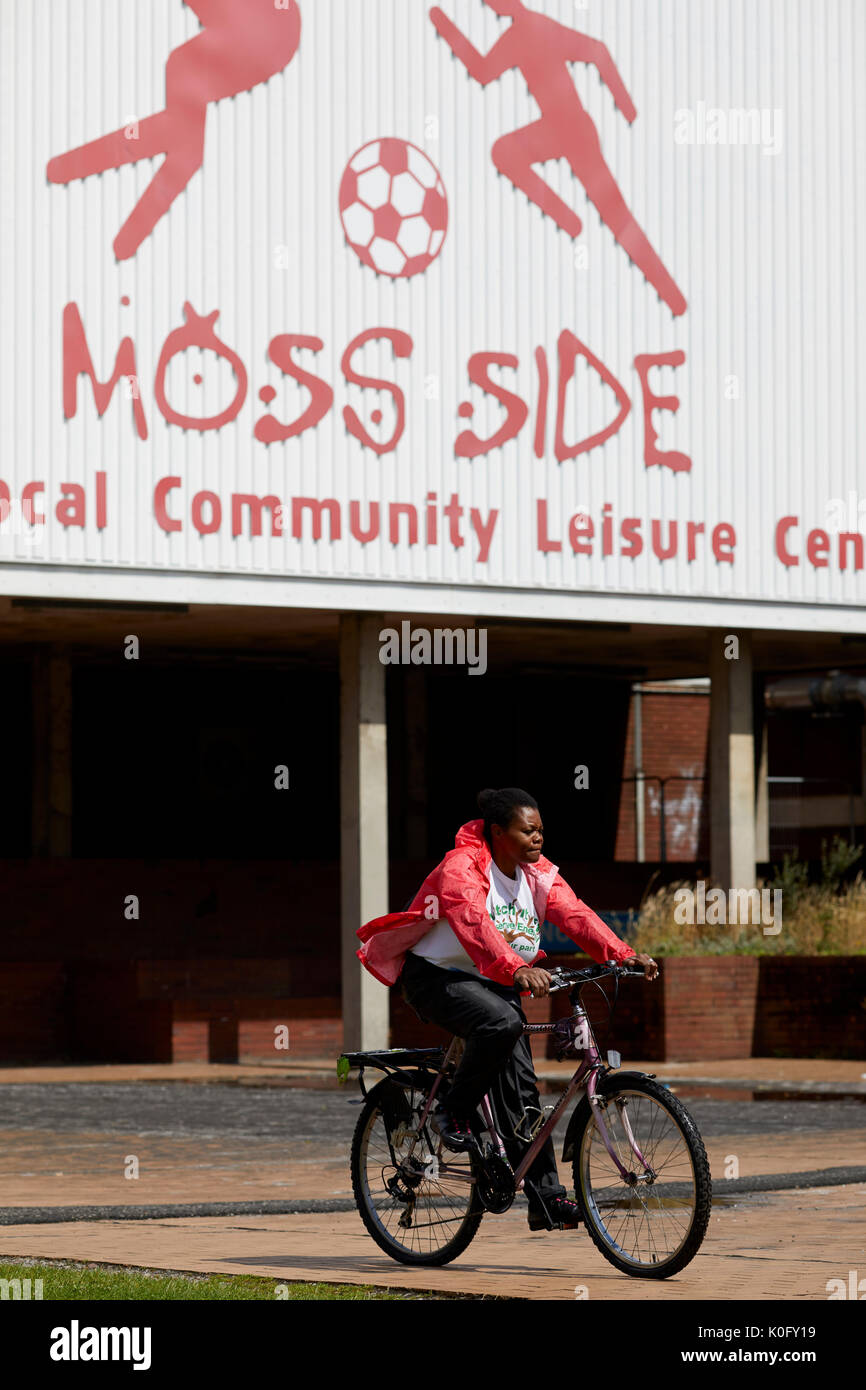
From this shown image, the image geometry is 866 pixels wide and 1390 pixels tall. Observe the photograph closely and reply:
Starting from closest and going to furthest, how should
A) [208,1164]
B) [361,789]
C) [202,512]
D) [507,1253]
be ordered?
[507,1253], [208,1164], [202,512], [361,789]

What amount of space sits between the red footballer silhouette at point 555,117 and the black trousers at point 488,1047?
1852 centimetres

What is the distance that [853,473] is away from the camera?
2856 cm

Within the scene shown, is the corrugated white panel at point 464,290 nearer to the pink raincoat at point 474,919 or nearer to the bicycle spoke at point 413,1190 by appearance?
the bicycle spoke at point 413,1190

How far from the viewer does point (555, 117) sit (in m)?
26.7

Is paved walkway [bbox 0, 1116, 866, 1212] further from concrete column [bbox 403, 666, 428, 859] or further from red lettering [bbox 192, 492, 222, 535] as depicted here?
concrete column [bbox 403, 666, 428, 859]

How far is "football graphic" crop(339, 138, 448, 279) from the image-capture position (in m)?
25.4

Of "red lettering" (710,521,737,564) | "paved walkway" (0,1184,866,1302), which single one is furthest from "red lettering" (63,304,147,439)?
"paved walkway" (0,1184,866,1302)

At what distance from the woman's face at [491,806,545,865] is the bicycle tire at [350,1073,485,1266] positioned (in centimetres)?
107

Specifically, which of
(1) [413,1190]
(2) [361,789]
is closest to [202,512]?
(2) [361,789]

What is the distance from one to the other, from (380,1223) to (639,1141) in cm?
139

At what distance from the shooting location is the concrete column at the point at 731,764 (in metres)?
28.0

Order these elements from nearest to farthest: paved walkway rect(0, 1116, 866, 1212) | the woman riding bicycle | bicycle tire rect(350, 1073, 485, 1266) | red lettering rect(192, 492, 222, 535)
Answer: the woman riding bicycle, bicycle tire rect(350, 1073, 485, 1266), paved walkway rect(0, 1116, 866, 1212), red lettering rect(192, 492, 222, 535)

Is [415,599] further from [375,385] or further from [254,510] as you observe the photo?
[375,385]

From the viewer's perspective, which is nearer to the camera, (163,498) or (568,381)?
(163,498)
